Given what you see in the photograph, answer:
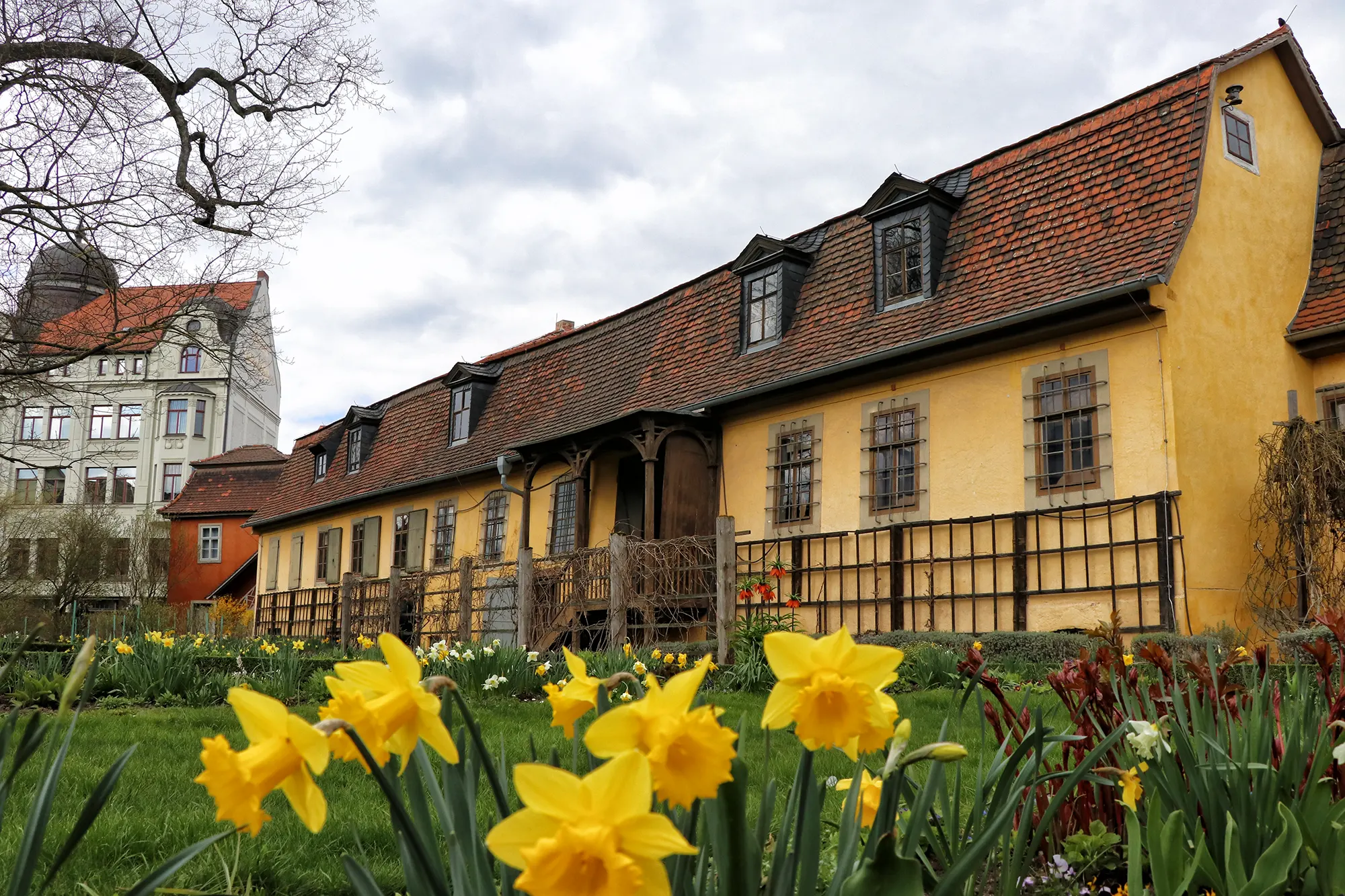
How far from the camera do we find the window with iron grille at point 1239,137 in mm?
12242

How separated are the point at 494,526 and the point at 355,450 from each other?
7475 mm

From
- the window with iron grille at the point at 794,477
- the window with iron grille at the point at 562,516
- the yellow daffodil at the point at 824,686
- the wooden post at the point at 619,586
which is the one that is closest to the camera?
the yellow daffodil at the point at 824,686

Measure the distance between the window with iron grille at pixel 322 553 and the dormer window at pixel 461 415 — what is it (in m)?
6.03

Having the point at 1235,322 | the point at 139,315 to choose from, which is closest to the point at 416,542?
the point at 139,315

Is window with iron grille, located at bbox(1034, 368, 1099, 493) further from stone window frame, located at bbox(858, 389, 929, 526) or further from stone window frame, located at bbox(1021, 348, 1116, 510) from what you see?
stone window frame, located at bbox(858, 389, 929, 526)

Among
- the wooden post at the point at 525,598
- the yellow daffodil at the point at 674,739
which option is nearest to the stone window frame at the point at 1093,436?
the wooden post at the point at 525,598

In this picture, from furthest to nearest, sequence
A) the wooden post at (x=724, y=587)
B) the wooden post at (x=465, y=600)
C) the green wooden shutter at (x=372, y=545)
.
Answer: the green wooden shutter at (x=372, y=545) → the wooden post at (x=465, y=600) → the wooden post at (x=724, y=587)

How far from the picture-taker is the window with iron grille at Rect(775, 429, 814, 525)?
47.4 ft

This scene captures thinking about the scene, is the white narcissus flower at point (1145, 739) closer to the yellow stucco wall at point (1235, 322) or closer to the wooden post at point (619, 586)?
the yellow stucco wall at point (1235, 322)

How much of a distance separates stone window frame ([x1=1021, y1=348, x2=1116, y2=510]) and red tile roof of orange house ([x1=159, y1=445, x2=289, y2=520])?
3267cm

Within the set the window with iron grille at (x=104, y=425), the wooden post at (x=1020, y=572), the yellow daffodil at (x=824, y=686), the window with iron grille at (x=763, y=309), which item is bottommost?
the yellow daffodil at (x=824, y=686)

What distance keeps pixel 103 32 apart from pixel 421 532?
1197 centimetres

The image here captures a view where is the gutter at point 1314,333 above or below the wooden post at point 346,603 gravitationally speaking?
above

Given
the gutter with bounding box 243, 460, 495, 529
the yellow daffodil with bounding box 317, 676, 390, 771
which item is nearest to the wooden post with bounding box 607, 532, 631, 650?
the gutter with bounding box 243, 460, 495, 529
